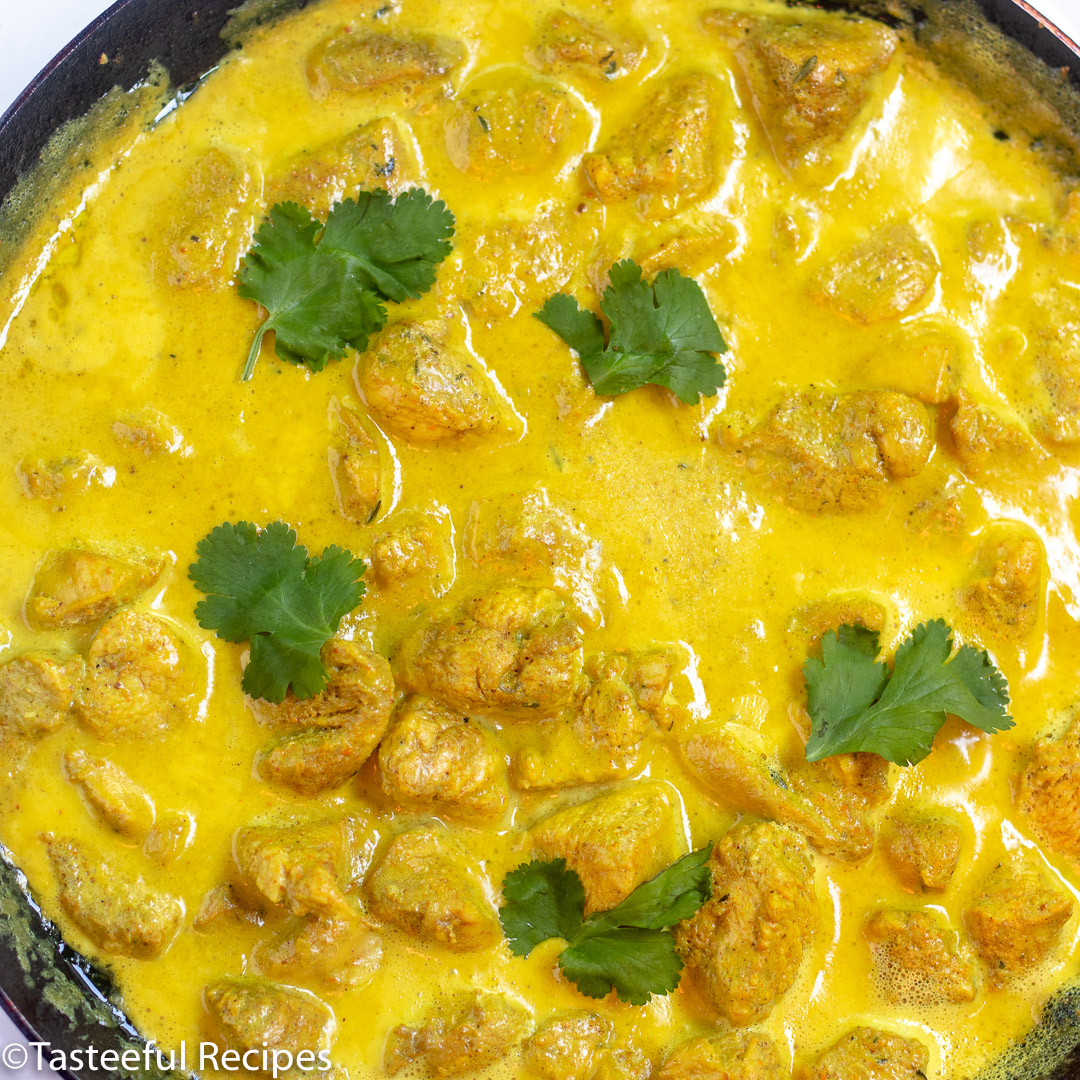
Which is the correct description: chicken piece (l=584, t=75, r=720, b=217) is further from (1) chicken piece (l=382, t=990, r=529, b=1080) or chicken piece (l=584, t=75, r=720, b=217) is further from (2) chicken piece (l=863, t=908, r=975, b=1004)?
(1) chicken piece (l=382, t=990, r=529, b=1080)

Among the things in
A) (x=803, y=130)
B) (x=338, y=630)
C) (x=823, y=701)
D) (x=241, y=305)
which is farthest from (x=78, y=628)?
(x=803, y=130)

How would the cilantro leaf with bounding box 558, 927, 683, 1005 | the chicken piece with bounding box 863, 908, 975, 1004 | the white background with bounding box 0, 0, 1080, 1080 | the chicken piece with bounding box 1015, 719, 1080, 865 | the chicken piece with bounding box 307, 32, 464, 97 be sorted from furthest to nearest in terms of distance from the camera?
the white background with bounding box 0, 0, 1080, 1080 < the chicken piece with bounding box 307, 32, 464, 97 < the chicken piece with bounding box 1015, 719, 1080, 865 < the chicken piece with bounding box 863, 908, 975, 1004 < the cilantro leaf with bounding box 558, 927, 683, 1005

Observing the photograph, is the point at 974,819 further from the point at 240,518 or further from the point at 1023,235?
the point at 240,518

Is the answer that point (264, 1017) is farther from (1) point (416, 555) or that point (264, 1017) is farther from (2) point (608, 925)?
(1) point (416, 555)

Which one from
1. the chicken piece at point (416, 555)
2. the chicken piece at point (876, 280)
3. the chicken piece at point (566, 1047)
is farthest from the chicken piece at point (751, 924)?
the chicken piece at point (876, 280)

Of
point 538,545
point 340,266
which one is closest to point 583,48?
point 340,266

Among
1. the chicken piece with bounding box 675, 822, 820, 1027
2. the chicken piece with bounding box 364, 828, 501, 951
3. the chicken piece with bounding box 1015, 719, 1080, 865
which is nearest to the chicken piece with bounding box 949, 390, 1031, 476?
the chicken piece with bounding box 1015, 719, 1080, 865

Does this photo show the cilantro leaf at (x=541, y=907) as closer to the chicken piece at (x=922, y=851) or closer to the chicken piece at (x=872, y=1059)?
the chicken piece at (x=872, y=1059)
